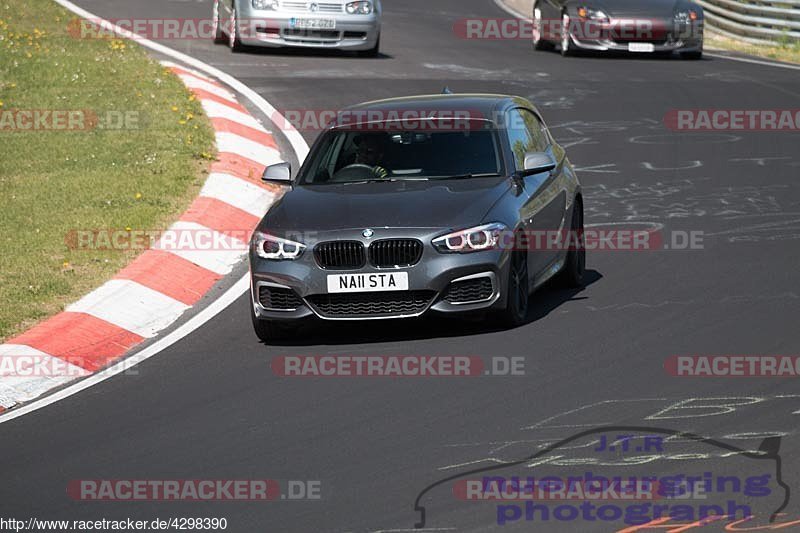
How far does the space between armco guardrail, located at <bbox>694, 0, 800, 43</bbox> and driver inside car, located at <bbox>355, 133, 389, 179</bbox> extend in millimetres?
19116

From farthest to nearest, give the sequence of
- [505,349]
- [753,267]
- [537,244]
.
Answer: [753,267] < [537,244] < [505,349]

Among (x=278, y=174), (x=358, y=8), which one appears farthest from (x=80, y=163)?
(x=358, y=8)

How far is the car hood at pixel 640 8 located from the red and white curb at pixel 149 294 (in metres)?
9.42

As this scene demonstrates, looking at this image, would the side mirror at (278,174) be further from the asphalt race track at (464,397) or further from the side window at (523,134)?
the side window at (523,134)

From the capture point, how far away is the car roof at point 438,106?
38.3ft

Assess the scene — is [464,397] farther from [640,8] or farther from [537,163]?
[640,8]

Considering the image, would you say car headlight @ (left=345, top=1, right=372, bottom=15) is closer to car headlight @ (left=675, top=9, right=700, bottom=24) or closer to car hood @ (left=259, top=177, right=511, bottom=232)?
car headlight @ (left=675, top=9, right=700, bottom=24)

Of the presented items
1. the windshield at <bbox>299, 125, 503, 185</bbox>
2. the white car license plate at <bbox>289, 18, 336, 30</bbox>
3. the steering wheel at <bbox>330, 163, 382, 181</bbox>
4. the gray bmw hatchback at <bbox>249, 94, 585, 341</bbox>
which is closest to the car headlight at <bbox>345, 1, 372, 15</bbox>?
the white car license plate at <bbox>289, 18, 336, 30</bbox>

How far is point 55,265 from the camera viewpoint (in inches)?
499

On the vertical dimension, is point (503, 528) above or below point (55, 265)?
above

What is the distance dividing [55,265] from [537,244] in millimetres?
3936

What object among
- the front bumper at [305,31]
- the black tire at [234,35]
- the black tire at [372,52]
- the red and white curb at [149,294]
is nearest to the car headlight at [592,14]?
the black tire at [372,52]

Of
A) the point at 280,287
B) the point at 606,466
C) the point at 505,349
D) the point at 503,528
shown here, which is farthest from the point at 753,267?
the point at 503,528

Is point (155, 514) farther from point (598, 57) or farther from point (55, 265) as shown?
point (598, 57)
